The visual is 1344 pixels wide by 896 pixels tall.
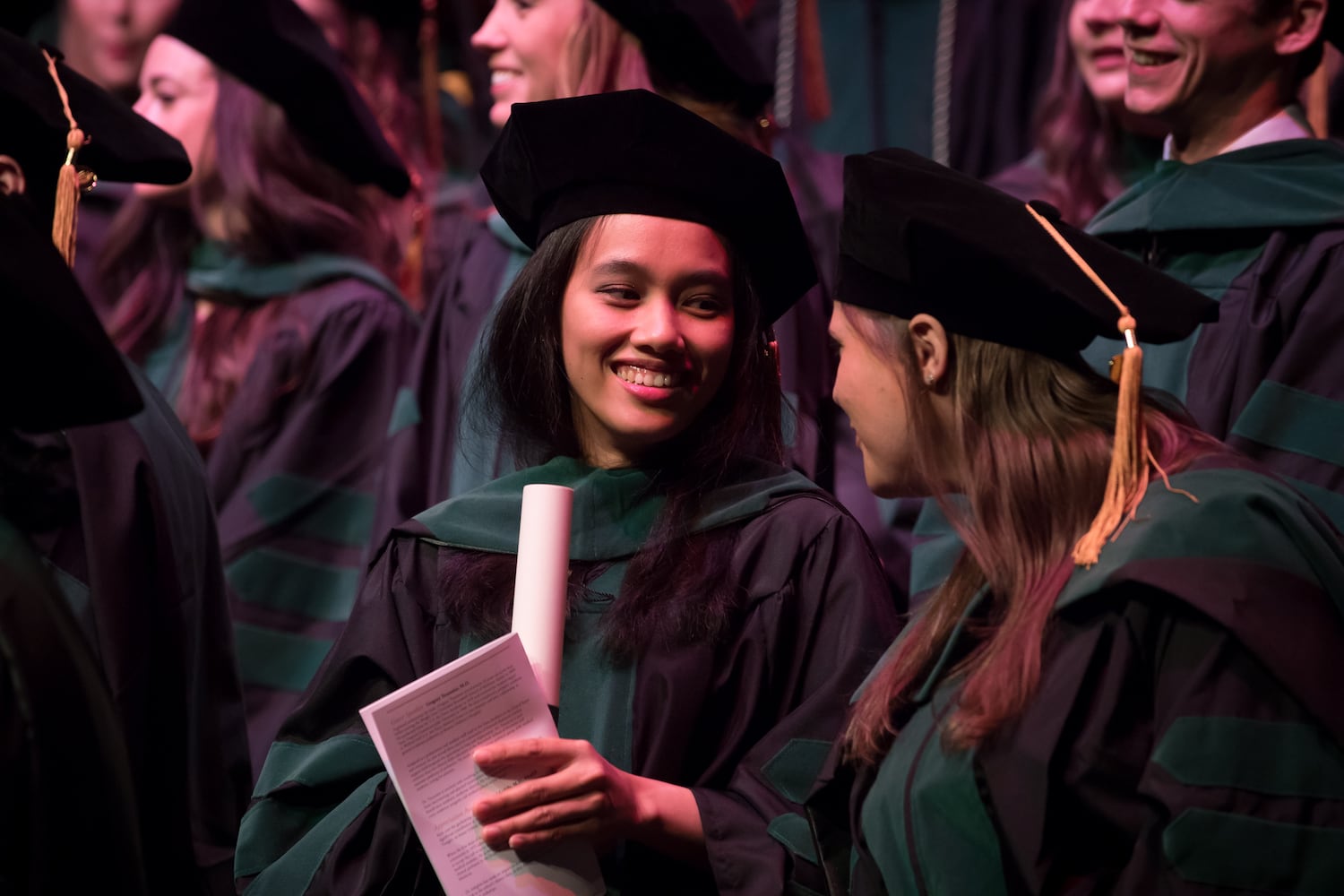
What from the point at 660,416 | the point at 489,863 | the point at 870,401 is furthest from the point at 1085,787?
the point at 660,416

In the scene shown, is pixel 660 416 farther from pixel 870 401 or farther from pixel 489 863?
pixel 489 863

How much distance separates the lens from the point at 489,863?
1.94m

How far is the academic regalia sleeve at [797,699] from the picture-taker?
203 cm

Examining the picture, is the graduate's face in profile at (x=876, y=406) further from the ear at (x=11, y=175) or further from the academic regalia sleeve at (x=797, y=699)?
the ear at (x=11, y=175)

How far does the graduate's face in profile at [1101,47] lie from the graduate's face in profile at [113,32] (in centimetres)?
299

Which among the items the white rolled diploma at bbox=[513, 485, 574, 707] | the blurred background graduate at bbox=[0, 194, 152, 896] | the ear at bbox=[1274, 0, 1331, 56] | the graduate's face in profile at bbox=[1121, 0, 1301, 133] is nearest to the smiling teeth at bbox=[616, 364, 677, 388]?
the white rolled diploma at bbox=[513, 485, 574, 707]

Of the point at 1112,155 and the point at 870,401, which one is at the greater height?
the point at 1112,155

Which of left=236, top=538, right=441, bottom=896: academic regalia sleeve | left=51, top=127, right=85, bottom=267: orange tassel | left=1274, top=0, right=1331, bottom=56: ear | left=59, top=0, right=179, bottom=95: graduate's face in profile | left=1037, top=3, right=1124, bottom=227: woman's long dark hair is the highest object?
left=59, top=0, right=179, bottom=95: graduate's face in profile

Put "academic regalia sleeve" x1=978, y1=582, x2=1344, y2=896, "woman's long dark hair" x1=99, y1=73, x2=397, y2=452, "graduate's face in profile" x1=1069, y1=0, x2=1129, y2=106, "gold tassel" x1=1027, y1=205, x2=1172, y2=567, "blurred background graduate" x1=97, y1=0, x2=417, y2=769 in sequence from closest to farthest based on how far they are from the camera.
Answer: "academic regalia sleeve" x1=978, y1=582, x2=1344, y2=896
"gold tassel" x1=1027, y1=205, x2=1172, y2=567
"graduate's face in profile" x1=1069, y1=0, x2=1129, y2=106
"blurred background graduate" x1=97, y1=0, x2=417, y2=769
"woman's long dark hair" x1=99, y1=73, x2=397, y2=452

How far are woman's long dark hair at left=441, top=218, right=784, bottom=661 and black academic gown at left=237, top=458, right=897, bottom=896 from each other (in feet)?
0.09

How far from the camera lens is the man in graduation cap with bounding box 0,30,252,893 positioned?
2514 millimetres

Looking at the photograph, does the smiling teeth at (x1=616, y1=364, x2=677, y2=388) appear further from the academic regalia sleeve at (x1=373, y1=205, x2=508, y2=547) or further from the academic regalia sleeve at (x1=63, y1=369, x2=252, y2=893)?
the academic regalia sleeve at (x1=373, y1=205, x2=508, y2=547)

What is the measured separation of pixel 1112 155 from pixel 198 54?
7.87 ft

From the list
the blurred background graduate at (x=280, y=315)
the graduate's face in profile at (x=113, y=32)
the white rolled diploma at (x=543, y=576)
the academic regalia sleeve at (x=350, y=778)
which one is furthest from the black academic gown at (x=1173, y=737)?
the graduate's face in profile at (x=113, y=32)
